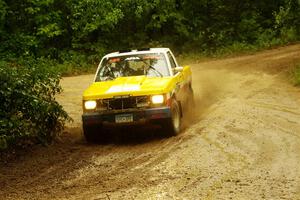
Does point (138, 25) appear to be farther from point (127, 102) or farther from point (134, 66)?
point (127, 102)

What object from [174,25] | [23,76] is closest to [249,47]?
[174,25]

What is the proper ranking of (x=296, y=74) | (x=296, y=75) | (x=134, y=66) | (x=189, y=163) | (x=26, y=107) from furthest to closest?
(x=296, y=74) < (x=296, y=75) < (x=134, y=66) < (x=26, y=107) < (x=189, y=163)

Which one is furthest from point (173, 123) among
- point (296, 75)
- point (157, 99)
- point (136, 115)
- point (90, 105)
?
point (296, 75)

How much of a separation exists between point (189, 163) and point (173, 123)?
2.12 m

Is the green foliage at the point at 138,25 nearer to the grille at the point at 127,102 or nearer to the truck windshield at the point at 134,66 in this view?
the truck windshield at the point at 134,66

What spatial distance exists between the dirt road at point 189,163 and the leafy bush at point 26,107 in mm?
354

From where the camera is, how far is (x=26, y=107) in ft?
32.7

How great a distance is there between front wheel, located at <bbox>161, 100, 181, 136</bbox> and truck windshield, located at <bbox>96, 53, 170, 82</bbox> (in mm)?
880

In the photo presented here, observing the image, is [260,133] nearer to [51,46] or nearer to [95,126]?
[95,126]

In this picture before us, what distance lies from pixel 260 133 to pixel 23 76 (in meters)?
4.63

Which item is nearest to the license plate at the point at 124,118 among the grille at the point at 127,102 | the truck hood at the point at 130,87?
the grille at the point at 127,102

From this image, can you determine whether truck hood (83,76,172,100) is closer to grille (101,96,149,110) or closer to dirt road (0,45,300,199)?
grille (101,96,149,110)

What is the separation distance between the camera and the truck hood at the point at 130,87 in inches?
407

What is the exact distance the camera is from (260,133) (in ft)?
33.5
